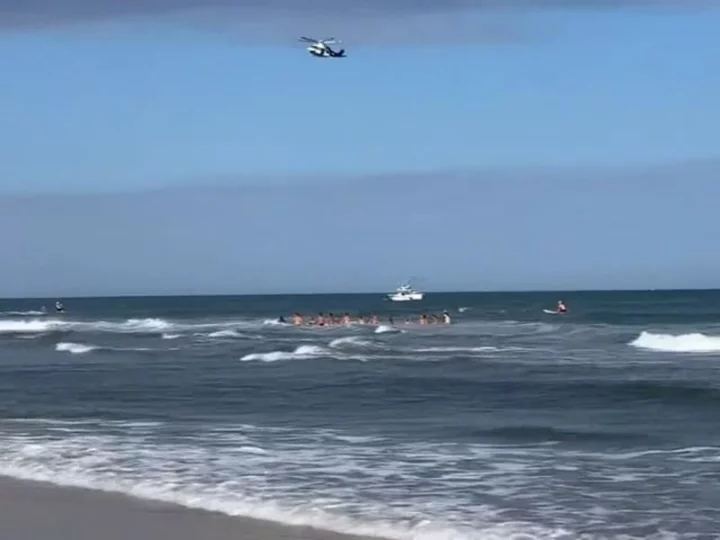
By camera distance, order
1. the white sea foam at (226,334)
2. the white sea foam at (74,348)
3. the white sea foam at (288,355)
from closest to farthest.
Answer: the white sea foam at (288,355), the white sea foam at (74,348), the white sea foam at (226,334)

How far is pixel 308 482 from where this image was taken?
13.7 metres

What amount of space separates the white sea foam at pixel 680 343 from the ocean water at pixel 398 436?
1.71m

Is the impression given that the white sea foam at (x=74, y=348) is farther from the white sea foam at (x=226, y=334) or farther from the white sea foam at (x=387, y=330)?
the white sea foam at (x=387, y=330)

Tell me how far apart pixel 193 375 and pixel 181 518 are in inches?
805

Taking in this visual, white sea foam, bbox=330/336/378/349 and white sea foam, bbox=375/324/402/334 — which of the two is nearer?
white sea foam, bbox=330/336/378/349

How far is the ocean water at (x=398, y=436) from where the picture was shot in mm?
12211

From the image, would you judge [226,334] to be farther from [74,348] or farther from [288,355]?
[288,355]

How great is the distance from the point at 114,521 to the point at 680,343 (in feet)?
118

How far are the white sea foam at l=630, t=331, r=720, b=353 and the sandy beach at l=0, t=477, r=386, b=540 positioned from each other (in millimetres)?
32200

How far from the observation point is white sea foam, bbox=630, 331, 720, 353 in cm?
4259

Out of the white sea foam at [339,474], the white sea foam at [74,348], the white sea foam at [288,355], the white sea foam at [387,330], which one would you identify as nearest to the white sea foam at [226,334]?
the white sea foam at [387,330]

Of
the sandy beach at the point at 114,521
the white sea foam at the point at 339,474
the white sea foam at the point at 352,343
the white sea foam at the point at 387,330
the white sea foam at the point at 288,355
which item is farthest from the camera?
the white sea foam at the point at 387,330

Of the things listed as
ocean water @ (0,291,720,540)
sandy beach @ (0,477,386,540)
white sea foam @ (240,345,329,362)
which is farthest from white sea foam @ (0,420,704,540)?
white sea foam @ (240,345,329,362)

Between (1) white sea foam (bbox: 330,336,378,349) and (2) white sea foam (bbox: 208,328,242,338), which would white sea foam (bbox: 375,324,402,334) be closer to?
(1) white sea foam (bbox: 330,336,378,349)
